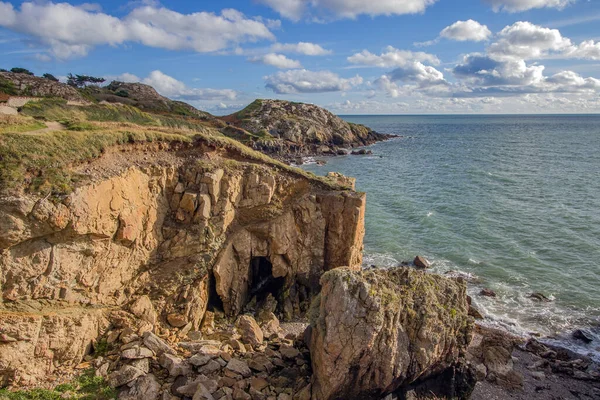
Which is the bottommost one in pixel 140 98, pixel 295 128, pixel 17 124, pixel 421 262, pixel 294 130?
pixel 421 262

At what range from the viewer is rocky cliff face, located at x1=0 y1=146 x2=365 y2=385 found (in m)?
14.8

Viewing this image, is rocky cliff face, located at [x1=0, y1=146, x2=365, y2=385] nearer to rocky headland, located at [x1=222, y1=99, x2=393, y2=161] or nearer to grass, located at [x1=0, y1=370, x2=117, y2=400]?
grass, located at [x1=0, y1=370, x2=117, y2=400]

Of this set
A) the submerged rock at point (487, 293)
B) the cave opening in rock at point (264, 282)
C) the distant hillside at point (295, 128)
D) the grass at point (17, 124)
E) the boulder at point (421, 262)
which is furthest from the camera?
the distant hillside at point (295, 128)

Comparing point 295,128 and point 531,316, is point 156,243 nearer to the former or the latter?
point 531,316

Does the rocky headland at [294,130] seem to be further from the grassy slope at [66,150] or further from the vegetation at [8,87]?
the grassy slope at [66,150]

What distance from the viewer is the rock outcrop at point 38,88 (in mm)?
44419

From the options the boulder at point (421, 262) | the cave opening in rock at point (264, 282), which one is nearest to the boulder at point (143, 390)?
the cave opening in rock at point (264, 282)

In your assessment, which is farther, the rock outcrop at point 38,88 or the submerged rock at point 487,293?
the rock outcrop at point 38,88

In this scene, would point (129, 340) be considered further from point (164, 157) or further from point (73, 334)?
point (164, 157)

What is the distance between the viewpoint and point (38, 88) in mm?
46469

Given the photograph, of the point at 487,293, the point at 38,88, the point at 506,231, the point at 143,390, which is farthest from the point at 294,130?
the point at 143,390

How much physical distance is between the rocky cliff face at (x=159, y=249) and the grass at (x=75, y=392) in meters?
0.71

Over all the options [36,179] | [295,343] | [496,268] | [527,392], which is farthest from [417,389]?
[496,268]

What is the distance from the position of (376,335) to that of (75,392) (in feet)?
35.4
